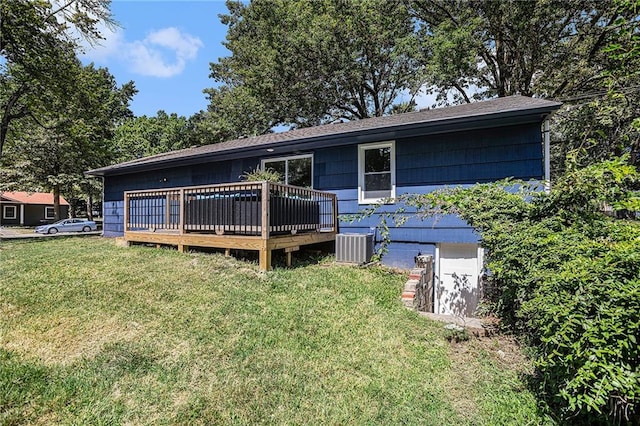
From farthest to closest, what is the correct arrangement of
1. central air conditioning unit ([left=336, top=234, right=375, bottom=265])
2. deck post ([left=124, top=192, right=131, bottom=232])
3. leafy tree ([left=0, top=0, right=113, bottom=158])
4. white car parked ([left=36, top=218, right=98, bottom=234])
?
white car parked ([left=36, top=218, right=98, bottom=234]), leafy tree ([left=0, top=0, right=113, bottom=158]), deck post ([left=124, top=192, right=131, bottom=232]), central air conditioning unit ([left=336, top=234, right=375, bottom=265])

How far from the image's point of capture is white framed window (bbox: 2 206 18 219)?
30703 mm

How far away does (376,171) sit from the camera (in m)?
7.79

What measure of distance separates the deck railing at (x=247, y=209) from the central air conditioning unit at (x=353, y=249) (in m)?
0.81

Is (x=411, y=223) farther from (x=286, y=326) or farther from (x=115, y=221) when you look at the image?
(x=115, y=221)

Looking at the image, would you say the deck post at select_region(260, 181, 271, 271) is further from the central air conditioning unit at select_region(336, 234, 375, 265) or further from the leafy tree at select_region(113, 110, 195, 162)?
the leafy tree at select_region(113, 110, 195, 162)

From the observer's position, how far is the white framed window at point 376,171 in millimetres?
7551

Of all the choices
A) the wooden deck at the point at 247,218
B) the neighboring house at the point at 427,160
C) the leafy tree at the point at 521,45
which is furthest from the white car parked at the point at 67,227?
the leafy tree at the point at 521,45

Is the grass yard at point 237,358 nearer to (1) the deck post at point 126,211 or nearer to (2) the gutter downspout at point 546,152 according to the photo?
(1) the deck post at point 126,211

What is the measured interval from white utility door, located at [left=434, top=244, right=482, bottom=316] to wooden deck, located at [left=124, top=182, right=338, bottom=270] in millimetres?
2585

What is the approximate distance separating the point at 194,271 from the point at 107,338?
211 centimetres

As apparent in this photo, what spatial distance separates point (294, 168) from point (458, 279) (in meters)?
4.96

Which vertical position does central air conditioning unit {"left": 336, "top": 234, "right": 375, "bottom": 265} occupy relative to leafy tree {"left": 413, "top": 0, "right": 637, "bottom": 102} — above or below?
below

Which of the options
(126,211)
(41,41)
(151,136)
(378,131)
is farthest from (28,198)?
(378,131)

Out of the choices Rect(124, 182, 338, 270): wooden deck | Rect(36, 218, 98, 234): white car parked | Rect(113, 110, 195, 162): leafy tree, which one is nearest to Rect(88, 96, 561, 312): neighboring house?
Rect(124, 182, 338, 270): wooden deck
